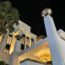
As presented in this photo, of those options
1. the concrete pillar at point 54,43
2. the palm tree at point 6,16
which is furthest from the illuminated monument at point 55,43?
the palm tree at point 6,16

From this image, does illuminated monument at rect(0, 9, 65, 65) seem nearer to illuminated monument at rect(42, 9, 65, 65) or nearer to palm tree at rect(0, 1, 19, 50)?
illuminated monument at rect(42, 9, 65, 65)

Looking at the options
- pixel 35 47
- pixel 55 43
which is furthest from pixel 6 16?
pixel 55 43

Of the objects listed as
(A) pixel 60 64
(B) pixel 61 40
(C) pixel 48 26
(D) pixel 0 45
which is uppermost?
(D) pixel 0 45

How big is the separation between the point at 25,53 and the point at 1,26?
13.0ft

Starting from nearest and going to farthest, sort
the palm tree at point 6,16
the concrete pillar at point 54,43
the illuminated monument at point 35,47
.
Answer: the concrete pillar at point 54,43 < the illuminated monument at point 35,47 < the palm tree at point 6,16

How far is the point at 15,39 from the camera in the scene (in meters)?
24.8

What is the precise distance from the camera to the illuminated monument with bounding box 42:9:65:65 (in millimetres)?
9703

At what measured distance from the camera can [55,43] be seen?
1014 centimetres

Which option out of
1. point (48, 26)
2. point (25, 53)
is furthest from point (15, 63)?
point (48, 26)

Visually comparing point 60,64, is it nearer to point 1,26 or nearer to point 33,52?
point 33,52

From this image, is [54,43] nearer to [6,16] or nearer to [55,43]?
[55,43]

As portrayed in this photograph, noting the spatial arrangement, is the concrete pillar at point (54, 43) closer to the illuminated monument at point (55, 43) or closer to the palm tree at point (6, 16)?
the illuminated monument at point (55, 43)

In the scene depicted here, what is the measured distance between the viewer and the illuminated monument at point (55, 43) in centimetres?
970

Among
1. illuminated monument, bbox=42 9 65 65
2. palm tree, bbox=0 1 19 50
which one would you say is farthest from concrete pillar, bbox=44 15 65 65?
palm tree, bbox=0 1 19 50
